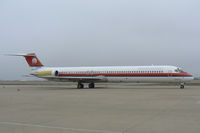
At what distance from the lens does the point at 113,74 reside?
29422mm

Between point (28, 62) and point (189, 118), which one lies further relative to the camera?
point (28, 62)

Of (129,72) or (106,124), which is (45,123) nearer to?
(106,124)

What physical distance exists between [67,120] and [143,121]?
244 centimetres

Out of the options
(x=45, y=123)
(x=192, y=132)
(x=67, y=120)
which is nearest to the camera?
(x=192, y=132)

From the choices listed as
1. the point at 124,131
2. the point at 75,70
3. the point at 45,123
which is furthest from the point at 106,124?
the point at 75,70

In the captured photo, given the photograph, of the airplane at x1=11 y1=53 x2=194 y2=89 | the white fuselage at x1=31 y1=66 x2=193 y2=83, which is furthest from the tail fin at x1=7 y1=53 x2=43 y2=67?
the white fuselage at x1=31 y1=66 x2=193 y2=83

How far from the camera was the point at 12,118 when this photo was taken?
7883 mm

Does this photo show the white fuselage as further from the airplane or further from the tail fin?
the tail fin

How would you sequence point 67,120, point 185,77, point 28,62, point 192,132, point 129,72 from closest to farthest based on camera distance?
point 192,132 → point 67,120 → point 185,77 → point 129,72 → point 28,62

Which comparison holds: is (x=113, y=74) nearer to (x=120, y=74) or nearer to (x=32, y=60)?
(x=120, y=74)

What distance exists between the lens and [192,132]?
570 cm

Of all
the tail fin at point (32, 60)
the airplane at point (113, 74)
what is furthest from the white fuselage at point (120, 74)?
the tail fin at point (32, 60)

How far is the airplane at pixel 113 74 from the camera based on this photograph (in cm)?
2645

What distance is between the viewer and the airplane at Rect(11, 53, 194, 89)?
26.5 m
